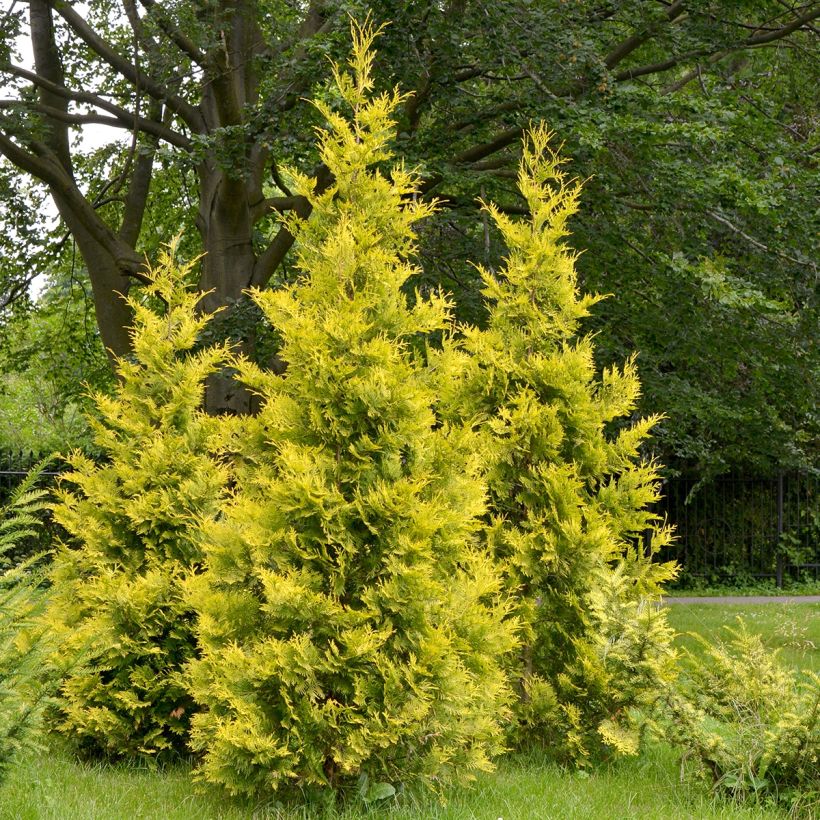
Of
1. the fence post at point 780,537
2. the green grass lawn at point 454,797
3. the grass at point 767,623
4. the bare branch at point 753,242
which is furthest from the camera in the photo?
the fence post at point 780,537

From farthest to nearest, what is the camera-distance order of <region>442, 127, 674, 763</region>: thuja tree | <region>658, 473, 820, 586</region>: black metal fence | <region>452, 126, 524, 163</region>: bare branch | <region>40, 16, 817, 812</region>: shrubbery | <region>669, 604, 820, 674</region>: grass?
1. <region>658, 473, 820, 586</region>: black metal fence
2. <region>452, 126, 524, 163</region>: bare branch
3. <region>669, 604, 820, 674</region>: grass
4. <region>442, 127, 674, 763</region>: thuja tree
5. <region>40, 16, 817, 812</region>: shrubbery

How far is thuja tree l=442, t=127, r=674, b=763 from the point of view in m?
6.42

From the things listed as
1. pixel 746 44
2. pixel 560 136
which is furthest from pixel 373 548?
pixel 746 44

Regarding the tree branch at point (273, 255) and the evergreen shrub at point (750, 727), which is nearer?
the evergreen shrub at point (750, 727)

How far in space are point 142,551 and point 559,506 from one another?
305 cm

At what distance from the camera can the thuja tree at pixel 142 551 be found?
673 centimetres

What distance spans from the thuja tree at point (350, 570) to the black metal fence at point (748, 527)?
13.8 metres

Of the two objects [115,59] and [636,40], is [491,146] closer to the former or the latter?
[636,40]

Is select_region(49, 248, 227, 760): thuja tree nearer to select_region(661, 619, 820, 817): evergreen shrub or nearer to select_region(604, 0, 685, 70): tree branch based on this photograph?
select_region(661, 619, 820, 817): evergreen shrub

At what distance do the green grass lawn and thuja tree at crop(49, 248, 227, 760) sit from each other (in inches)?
14.3

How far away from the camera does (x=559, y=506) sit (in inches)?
271

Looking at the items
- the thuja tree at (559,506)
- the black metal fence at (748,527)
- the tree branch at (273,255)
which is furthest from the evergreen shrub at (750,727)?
the black metal fence at (748,527)

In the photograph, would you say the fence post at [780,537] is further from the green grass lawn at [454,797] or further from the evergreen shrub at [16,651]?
the evergreen shrub at [16,651]

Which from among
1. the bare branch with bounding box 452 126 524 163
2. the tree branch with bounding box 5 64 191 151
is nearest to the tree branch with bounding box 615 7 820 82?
the bare branch with bounding box 452 126 524 163
